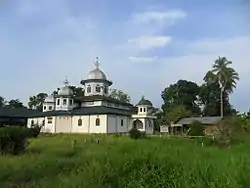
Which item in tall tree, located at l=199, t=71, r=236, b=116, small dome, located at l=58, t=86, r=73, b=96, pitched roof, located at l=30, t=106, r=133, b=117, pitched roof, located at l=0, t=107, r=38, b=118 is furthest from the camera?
tall tree, located at l=199, t=71, r=236, b=116

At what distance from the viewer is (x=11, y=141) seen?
2283cm

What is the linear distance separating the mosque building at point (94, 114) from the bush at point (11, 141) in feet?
95.4

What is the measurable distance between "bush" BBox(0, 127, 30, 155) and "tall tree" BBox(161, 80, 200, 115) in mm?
54631

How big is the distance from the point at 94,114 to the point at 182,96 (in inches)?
1175

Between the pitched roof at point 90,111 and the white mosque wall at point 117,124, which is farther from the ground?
the pitched roof at point 90,111

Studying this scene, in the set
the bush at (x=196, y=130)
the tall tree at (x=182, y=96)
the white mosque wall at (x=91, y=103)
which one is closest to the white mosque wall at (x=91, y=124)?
the white mosque wall at (x=91, y=103)

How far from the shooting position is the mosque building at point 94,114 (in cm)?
5331

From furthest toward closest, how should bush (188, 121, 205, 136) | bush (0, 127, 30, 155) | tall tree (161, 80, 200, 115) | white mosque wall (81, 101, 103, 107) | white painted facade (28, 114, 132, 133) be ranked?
tall tree (161, 80, 200, 115), white mosque wall (81, 101, 103, 107), white painted facade (28, 114, 132, 133), bush (188, 121, 205, 136), bush (0, 127, 30, 155)

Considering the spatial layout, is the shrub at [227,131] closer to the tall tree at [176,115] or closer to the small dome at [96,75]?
the tall tree at [176,115]

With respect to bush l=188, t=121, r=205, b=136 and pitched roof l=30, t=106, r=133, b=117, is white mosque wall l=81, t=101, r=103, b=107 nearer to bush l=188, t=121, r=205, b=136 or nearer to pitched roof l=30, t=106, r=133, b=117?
pitched roof l=30, t=106, r=133, b=117

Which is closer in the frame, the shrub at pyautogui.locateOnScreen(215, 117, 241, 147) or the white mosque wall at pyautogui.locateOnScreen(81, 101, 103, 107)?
the shrub at pyautogui.locateOnScreen(215, 117, 241, 147)

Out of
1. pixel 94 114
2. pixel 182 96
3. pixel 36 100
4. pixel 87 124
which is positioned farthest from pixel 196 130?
pixel 36 100

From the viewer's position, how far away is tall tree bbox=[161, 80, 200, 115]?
253 ft

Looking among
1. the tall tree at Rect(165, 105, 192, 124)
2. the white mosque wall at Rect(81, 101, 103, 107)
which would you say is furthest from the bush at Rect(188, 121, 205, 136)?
the white mosque wall at Rect(81, 101, 103, 107)
